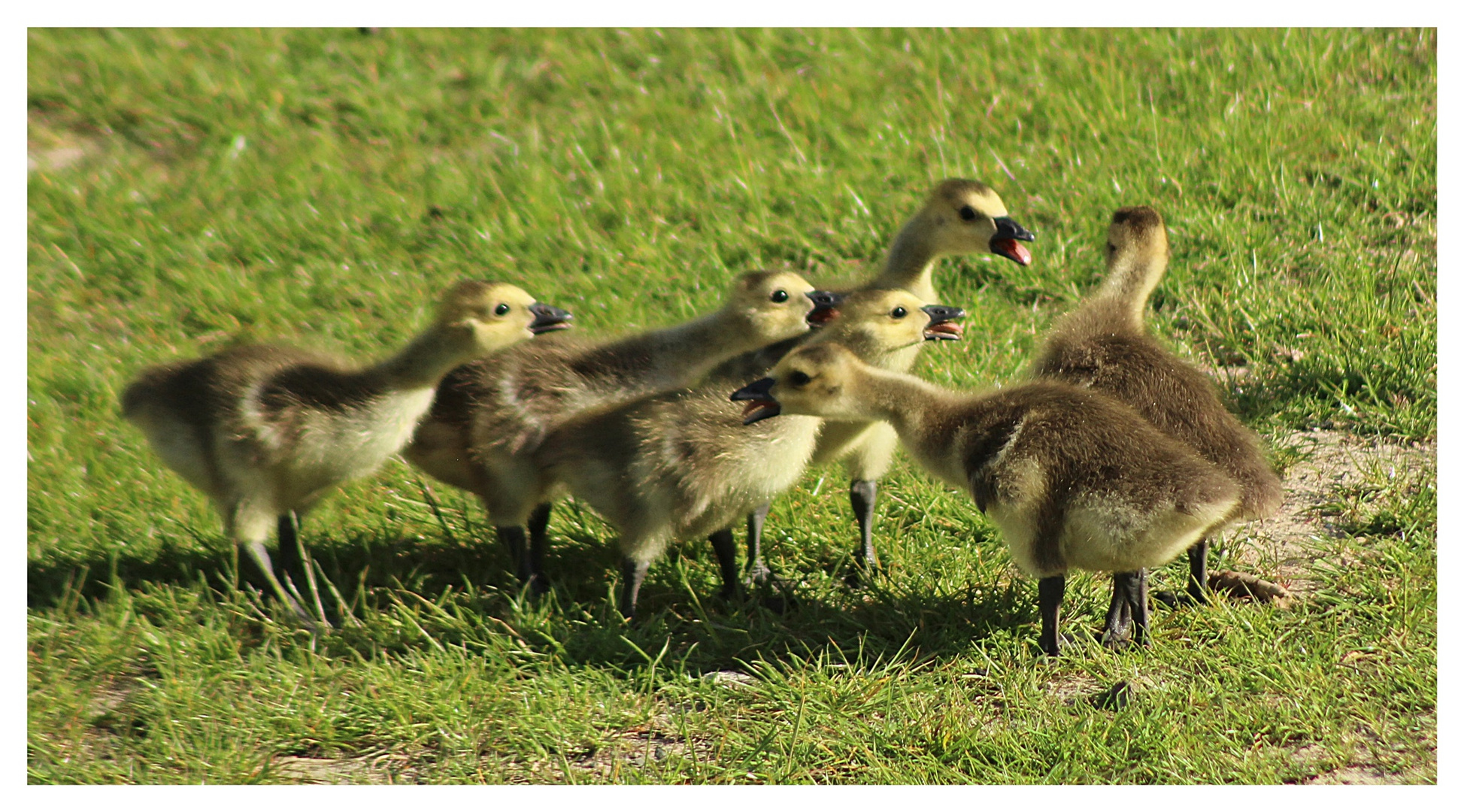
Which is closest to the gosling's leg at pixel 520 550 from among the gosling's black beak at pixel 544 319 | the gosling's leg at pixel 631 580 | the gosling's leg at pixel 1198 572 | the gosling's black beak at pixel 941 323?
the gosling's leg at pixel 631 580

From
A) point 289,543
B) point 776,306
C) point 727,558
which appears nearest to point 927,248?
point 776,306

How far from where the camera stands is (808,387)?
13.1ft

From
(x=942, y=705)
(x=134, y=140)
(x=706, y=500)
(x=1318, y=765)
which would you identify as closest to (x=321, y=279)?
(x=134, y=140)

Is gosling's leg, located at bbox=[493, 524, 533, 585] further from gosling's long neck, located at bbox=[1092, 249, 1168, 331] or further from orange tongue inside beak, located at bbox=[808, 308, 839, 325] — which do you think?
gosling's long neck, located at bbox=[1092, 249, 1168, 331]

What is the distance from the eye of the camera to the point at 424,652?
14.0 feet

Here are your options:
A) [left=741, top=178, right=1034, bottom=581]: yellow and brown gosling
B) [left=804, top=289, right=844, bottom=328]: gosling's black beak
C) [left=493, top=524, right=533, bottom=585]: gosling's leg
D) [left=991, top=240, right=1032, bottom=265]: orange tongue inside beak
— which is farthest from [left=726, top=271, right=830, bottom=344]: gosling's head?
[left=493, top=524, right=533, bottom=585]: gosling's leg

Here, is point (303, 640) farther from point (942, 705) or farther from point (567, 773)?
point (942, 705)

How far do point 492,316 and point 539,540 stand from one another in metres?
0.85

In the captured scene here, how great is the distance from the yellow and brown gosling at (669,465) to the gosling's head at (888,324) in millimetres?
389

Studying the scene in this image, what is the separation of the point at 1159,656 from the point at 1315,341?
2.14 m

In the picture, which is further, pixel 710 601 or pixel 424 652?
pixel 710 601

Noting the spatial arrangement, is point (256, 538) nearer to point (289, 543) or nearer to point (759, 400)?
point (289, 543)

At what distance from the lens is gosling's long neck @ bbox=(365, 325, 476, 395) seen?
425cm

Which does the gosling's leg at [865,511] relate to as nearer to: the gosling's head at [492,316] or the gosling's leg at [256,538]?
the gosling's head at [492,316]
